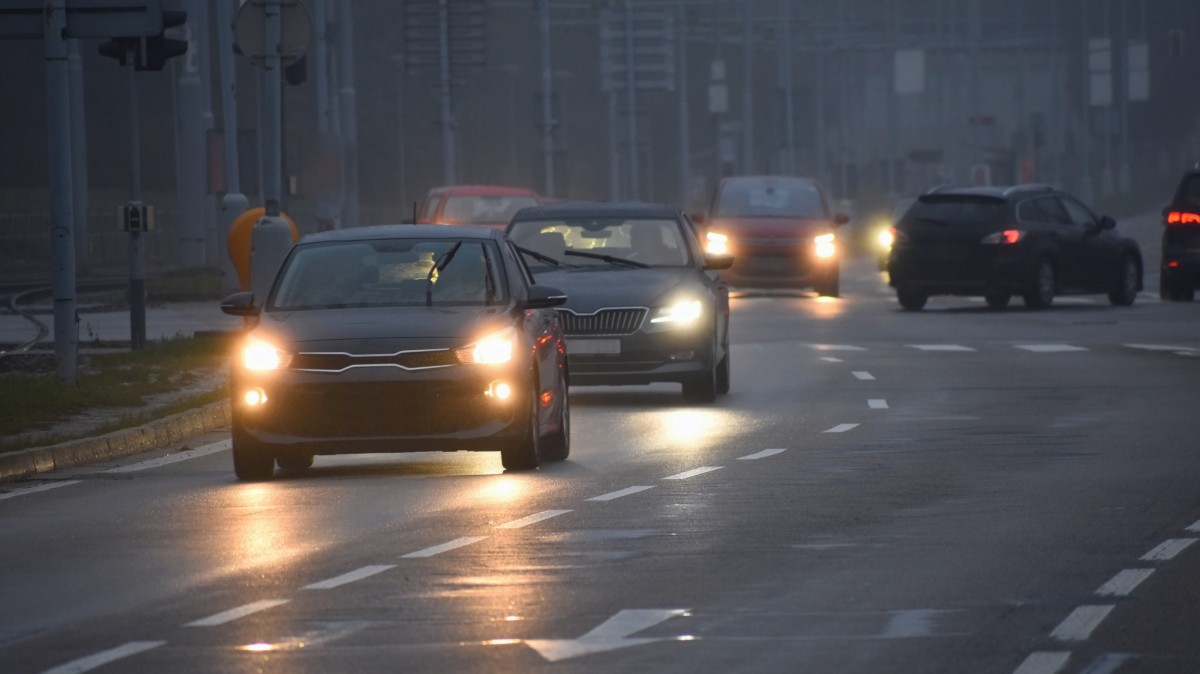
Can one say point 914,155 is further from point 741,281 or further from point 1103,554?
point 1103,554

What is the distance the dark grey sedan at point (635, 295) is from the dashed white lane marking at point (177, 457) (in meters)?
3.39

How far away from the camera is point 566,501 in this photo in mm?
13203

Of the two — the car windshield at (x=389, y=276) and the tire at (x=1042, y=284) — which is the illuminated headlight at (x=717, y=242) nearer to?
the tire at (x=1042, y=284)

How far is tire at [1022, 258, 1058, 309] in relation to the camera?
36584mm

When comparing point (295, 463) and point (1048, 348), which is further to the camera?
point (1048, 348)

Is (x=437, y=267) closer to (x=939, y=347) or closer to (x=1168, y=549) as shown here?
(x=1168, y=549)

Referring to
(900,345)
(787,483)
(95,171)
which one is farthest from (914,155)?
(787,483)

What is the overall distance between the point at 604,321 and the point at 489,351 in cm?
560

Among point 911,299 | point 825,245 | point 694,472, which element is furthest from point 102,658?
point 825,245

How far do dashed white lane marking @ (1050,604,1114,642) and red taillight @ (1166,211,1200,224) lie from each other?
2807 centimetres

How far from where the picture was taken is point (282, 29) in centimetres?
2611

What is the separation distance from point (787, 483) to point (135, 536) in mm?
3604

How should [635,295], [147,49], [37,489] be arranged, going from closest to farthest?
1. [37,489]
2. [635,295]
3. [147,49]

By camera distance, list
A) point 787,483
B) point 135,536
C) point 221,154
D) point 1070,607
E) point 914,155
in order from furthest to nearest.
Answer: point 914,155, point 221,154, point 787,483, point 135,536, point 1070,607
